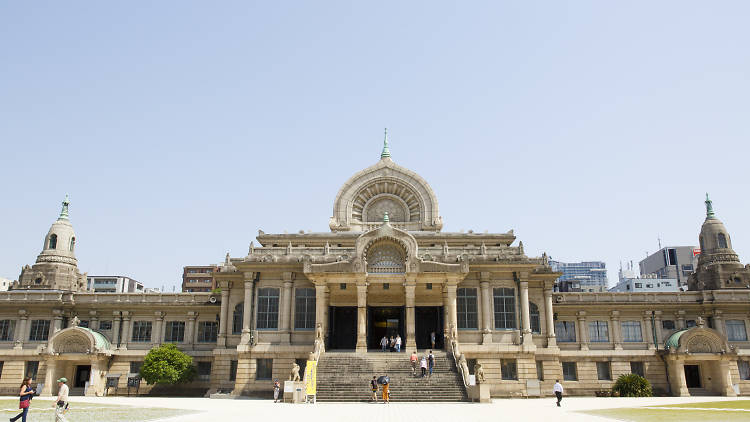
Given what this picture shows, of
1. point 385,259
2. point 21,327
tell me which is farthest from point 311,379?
point 21,327

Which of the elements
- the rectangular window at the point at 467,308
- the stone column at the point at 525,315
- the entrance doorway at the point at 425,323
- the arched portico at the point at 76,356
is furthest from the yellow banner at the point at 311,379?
the arched portico at the point at 76,356

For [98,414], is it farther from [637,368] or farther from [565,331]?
[637,368]

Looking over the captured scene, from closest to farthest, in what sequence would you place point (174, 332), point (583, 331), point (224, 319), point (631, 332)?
point (224, 319)
point (583, 331)
point (631, 332)
point (174, 332)

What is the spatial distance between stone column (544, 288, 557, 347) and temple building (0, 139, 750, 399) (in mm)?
83

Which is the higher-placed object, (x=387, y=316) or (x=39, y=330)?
(x=387, y=316)

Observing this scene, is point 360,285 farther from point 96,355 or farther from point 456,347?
point 96,355

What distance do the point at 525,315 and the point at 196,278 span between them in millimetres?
99625

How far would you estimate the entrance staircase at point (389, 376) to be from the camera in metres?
37.8

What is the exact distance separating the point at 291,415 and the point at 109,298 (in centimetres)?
3559

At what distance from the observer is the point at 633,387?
157 feet

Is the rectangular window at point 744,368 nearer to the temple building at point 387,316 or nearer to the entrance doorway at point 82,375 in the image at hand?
the temple building at point 387,316

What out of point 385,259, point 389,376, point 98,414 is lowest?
point 98,414

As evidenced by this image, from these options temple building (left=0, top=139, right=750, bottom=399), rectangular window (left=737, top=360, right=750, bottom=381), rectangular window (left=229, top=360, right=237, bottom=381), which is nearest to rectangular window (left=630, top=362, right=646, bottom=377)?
temple building (left=0, top=139, right=750, bottom=399)

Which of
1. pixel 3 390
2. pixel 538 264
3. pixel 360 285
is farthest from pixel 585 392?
pixel 3 390
